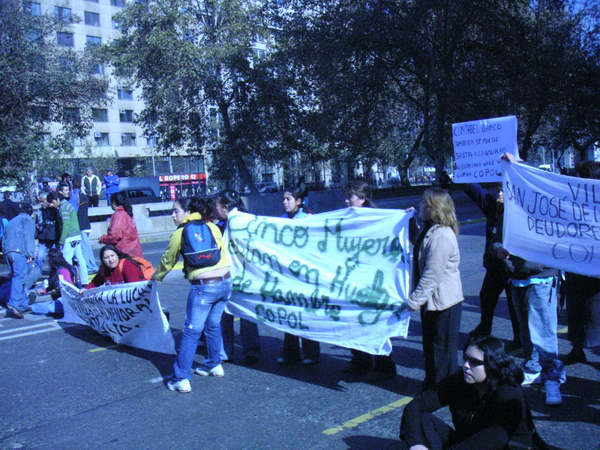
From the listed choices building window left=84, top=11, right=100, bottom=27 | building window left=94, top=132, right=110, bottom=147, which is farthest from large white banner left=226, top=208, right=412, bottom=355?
building window left=84, top=11, right=100, bottom=27

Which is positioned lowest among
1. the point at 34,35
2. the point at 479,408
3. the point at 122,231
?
the point at 479,408

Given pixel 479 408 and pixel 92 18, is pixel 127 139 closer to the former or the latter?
pixel 92 18

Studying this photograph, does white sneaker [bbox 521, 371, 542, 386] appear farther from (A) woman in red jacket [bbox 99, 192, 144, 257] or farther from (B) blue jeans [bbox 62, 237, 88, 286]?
(B) blue jeans [bbox 62, 237, 88, 286]

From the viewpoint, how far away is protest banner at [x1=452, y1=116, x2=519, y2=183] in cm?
599

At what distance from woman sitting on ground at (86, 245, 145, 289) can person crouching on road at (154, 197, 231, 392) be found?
1253 millimetres

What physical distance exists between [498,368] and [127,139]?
66.7 meters

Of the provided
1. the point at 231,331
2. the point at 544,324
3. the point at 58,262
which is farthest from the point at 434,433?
the point at 58,262

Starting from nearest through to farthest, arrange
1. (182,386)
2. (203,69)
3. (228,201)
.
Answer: (182,386) < (228,201) < (203,69)

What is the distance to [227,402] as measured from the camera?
519cm

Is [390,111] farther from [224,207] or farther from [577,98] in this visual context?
[224,207]

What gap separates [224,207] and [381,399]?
250cm

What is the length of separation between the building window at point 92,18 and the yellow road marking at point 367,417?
66.3m

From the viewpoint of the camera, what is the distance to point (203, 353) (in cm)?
677

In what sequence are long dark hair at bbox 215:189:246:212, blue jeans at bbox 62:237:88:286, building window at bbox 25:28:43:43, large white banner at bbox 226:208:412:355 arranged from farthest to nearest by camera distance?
Result: 1. building window at bbox 25:28:43:43
2. blue jeans at bbox 62:237:88:286
3. long dark hair at bbox 215:189:246:212
4. large white banner at bbox 226:208:412:355
